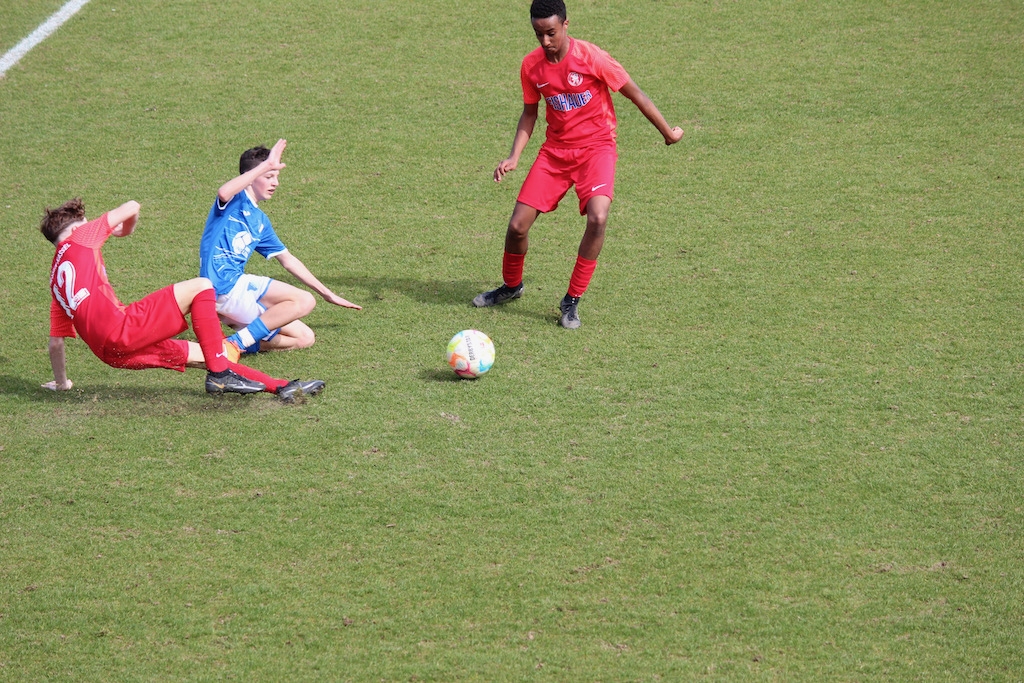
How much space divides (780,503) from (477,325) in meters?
2.41

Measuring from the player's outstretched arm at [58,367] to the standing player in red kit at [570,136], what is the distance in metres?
2.50

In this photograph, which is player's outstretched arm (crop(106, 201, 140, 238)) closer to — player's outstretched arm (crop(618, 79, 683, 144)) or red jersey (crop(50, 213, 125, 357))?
red jersey (crop(50, 213, 125, 357))

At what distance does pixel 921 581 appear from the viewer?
4410 millimetres

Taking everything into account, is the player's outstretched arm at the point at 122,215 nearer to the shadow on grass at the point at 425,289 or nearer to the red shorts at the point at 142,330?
the red shorts at the point at 142,330

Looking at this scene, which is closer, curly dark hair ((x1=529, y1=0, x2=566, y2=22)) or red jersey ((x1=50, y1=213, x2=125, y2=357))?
red jersey ((x1=50, y1=213, x2=125, y2=357))

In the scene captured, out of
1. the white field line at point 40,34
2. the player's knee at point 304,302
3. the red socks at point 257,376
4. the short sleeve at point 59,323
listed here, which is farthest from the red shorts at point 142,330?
the white field line at point 40,34

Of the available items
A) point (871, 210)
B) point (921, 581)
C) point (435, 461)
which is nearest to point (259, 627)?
point (435, 461)

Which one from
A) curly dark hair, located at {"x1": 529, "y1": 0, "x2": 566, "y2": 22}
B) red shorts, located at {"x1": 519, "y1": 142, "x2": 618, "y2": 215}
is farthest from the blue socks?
→ curly dark hair, located at {"x1": 529, "y1": 0, "x2": 566, "y2": 22}

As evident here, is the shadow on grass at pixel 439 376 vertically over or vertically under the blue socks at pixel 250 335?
under

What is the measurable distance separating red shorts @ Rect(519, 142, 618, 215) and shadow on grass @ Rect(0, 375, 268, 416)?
84.1 inches

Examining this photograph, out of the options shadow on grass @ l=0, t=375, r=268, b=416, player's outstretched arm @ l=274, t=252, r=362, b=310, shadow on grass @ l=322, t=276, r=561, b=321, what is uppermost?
player's outstretched arm @ l=274, t=252, r=362, b=310

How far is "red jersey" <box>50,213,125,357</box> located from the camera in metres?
5.41

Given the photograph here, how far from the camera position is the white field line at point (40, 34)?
1036 cm

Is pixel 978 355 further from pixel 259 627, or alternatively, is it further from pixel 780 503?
pixel 259 627
